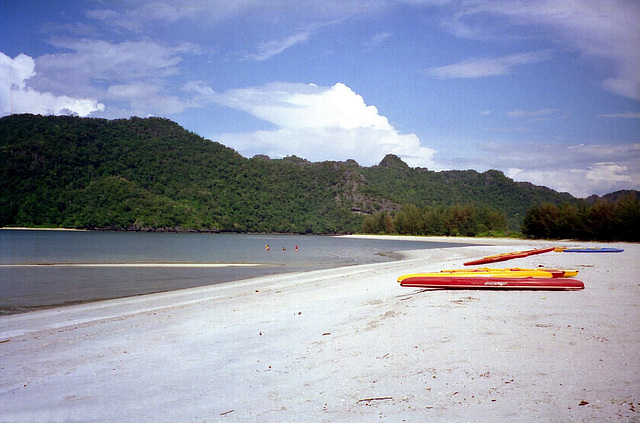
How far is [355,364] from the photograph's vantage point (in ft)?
14.2

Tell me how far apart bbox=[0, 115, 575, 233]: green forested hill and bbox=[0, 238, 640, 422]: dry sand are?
9151 centimetres

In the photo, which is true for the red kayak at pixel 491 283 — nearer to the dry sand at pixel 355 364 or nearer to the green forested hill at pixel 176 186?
the dry sand at pixel 355 364

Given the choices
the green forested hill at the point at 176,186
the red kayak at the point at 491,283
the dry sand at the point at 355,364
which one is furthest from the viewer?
the green forested hill at the point at 176,186

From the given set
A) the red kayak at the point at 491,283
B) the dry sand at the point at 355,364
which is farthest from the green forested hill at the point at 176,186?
the dry sand at the point at 355,364

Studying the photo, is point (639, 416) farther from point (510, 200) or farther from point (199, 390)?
point (510, 200)

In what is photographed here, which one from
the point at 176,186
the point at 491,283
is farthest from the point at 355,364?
the point at 176,186

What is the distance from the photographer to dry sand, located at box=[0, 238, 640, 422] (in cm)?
329

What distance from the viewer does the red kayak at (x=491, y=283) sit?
7.58 meters

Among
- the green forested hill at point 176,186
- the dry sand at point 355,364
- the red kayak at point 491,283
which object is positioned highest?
the green forested hill at point 176,186

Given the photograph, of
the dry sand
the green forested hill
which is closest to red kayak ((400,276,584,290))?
the dry sand

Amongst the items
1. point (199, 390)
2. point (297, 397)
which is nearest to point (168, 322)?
point (199, 390)

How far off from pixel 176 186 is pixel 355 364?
136m

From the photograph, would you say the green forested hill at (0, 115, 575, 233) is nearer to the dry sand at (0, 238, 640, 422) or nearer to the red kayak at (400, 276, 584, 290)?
the red kayak at (400, 276, 584, 290)

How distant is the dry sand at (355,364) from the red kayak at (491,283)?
22 cm
